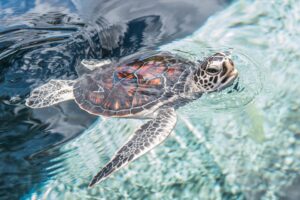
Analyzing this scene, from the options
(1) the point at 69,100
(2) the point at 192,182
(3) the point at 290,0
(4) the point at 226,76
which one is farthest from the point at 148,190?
(3) the point at 290,0

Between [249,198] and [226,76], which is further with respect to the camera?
[226,76]

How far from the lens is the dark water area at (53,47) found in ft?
10.6

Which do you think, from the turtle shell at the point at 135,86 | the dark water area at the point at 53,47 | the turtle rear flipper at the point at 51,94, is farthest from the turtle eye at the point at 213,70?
the turtle rear flipper at the point at 51,94

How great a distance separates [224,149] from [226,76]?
721mm

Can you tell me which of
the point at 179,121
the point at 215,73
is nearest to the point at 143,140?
the point at 179,121

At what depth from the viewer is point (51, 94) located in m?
3.73

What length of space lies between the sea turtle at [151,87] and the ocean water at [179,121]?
14 centimetres

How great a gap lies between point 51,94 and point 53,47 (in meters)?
0.88

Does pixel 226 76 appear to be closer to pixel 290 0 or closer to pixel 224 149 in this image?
pixel 224 149

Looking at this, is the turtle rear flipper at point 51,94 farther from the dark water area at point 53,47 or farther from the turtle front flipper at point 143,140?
the turtle front flipper at point 143,140

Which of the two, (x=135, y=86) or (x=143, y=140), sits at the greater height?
(x=135, y=86)

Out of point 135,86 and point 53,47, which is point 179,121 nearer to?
point 135,86

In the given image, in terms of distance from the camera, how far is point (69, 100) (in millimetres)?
3871

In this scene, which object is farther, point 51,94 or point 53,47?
point 53,47
